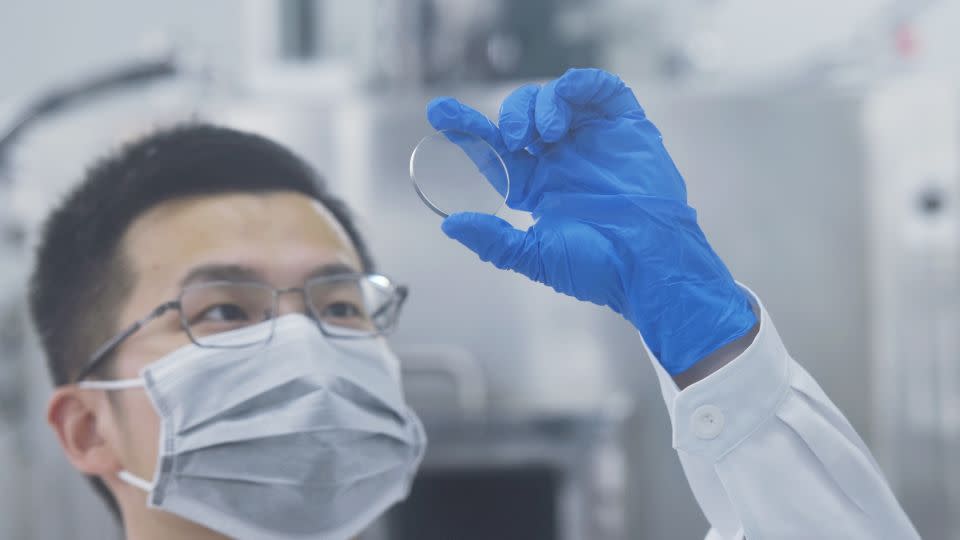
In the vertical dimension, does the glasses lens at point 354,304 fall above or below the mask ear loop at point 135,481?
above

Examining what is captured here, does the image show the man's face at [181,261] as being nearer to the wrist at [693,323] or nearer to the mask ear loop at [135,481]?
the mask ear loop at [135,481]

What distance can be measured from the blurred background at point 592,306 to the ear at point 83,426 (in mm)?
724

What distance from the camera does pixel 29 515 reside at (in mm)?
1843

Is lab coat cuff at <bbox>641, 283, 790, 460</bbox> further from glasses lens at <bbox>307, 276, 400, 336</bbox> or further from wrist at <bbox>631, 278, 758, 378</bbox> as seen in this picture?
glasses lens at <bbox>307, 276, 400, 336</bbox>

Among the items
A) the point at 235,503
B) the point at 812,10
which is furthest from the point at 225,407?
the point at 812,10

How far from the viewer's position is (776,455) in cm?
71

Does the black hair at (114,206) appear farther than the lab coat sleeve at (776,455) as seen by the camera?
Yes

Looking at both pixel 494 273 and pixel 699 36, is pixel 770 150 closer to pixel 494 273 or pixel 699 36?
pixel 699 36

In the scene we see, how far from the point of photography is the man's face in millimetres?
974

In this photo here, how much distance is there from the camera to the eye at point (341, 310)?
1012mm

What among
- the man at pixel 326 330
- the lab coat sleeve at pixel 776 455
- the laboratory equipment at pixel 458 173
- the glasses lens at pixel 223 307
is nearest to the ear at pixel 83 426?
the man at pixel 326 330

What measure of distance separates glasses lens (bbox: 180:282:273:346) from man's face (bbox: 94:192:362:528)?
1 cm

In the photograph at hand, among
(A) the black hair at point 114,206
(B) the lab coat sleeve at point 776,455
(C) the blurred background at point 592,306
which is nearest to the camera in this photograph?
(B) the lab coat sleeve at point 776,455

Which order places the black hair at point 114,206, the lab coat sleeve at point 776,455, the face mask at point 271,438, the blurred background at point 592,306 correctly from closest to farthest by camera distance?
the lab coat sleeve at point 776,455, the face mask at point 271,438, the black hair at point 114,206, the blurred background at point 592,306
